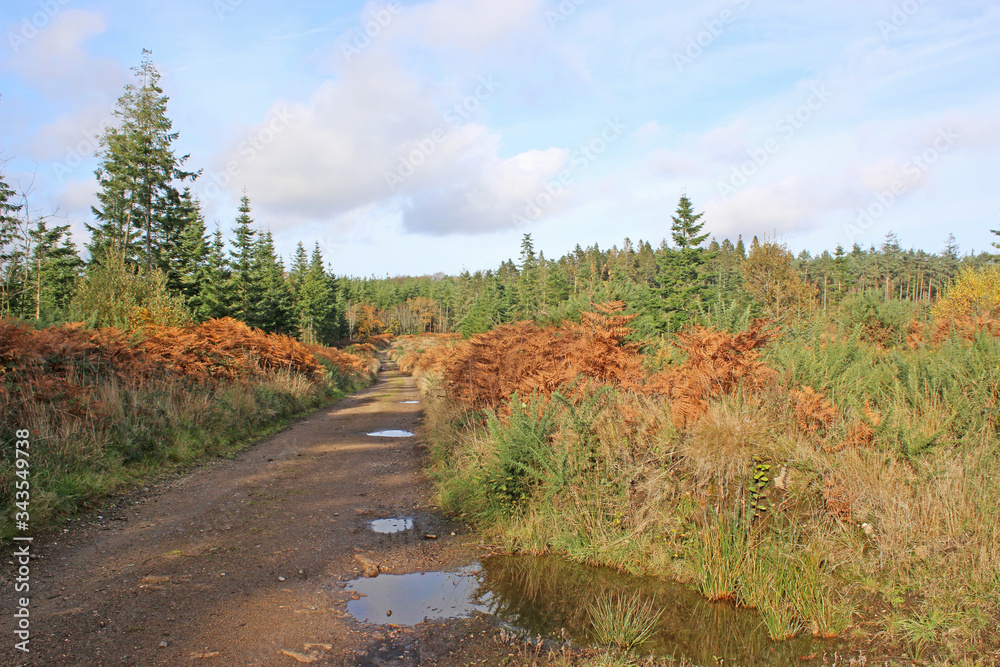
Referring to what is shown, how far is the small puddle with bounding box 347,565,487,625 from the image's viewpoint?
13.7 feet

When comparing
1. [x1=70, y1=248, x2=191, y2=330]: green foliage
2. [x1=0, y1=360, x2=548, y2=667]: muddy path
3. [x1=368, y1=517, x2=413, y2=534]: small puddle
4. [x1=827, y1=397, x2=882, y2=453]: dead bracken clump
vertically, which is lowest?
[x1=368, y1=517, x2=413, y2=534]: small puddle

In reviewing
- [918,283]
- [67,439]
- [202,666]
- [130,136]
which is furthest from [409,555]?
[918,283]

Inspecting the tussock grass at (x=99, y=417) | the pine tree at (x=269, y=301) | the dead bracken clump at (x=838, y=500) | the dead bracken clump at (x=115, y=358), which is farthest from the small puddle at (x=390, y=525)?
the pine tree at (x=269, y=301)

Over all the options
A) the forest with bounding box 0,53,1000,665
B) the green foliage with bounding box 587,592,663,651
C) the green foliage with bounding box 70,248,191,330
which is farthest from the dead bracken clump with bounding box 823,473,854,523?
the green foliage with bounding box 70,248,191,330

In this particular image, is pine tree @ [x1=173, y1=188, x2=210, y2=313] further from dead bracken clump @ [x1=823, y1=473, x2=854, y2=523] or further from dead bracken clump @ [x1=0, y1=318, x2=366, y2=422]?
dead bracken clump @ [x1=823, y1=473, x2=854, y2=523]

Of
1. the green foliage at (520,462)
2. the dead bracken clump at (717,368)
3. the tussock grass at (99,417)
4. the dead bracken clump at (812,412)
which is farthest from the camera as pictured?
the tussock grass at (99,417)

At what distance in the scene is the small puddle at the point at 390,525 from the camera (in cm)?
609

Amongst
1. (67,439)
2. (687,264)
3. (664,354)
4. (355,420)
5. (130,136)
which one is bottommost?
(355,420)

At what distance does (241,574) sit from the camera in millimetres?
4664

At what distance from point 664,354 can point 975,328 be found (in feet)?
13.3

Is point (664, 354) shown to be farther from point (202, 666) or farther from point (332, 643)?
point (202, 666)

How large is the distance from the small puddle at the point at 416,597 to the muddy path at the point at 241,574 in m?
0.13

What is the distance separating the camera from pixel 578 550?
5242mm

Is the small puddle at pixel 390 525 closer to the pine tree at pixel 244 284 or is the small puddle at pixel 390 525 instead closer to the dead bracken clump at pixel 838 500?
the dead bracken clump at pixel 838 500
